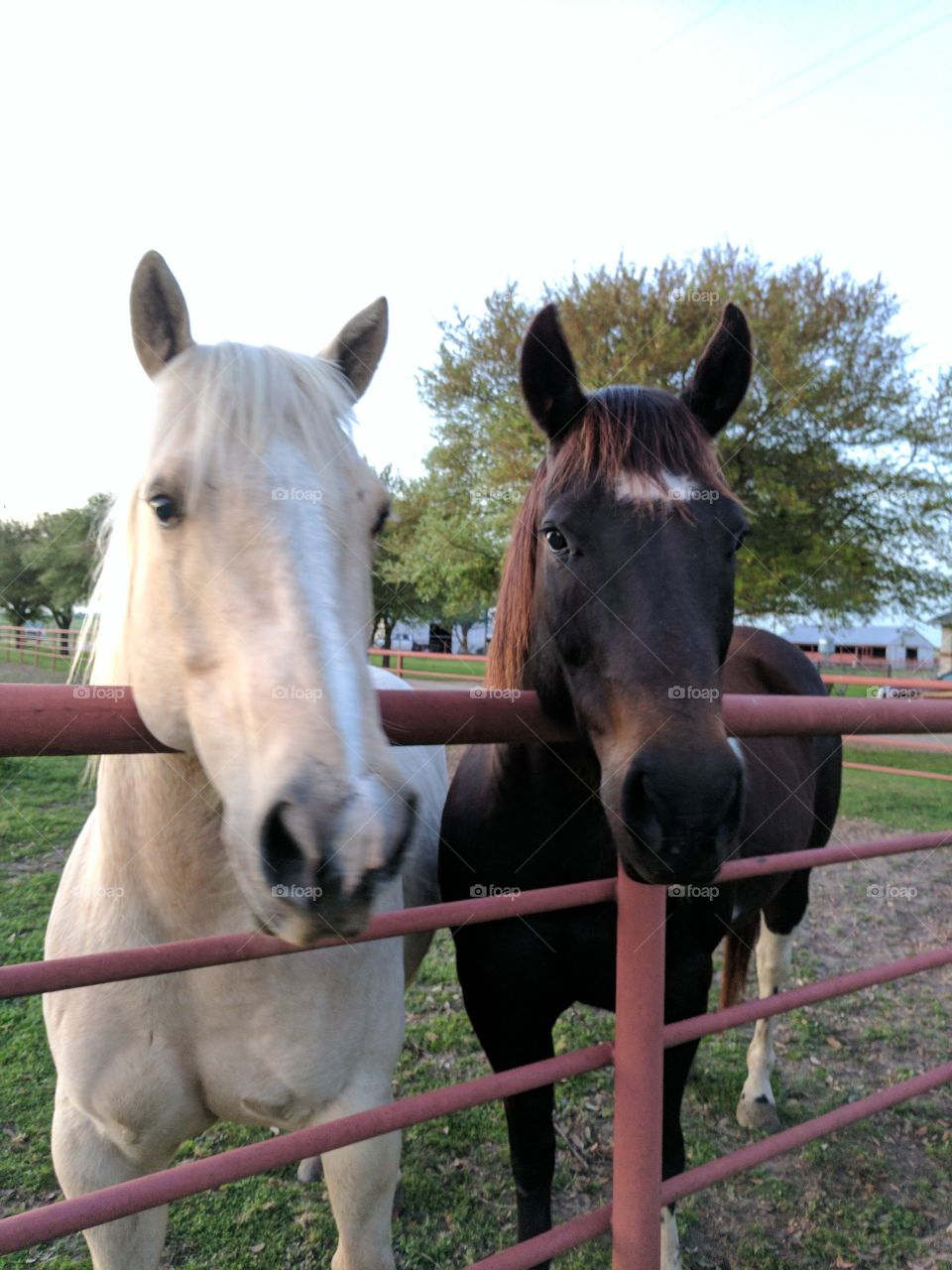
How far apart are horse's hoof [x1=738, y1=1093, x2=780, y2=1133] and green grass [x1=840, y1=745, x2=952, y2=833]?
16.2 feet

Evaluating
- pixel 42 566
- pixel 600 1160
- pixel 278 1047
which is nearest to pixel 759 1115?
pixel 600 1160

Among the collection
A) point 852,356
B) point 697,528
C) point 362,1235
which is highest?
point 852,356

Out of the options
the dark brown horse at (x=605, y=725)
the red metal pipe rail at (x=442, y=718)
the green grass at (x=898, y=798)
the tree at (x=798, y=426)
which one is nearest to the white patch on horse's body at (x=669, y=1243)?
the dark brown horse at (x=605, y=725)

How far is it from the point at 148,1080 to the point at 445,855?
3.26 ft

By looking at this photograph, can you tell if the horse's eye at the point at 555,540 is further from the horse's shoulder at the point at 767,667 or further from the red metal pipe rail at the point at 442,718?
the horse's shoulder at the point at 767,667

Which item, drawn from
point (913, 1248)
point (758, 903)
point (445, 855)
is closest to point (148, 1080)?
point (445, 855)

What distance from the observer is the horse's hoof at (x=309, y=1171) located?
105 inches

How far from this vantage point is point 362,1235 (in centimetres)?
160

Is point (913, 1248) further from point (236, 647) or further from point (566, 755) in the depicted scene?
point (236, 647)

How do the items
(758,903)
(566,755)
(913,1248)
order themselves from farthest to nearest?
(758,903) < (913,1248) < (566,755)

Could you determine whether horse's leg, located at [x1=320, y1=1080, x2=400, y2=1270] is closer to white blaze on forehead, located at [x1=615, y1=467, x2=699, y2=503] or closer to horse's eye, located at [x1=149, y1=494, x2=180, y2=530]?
horse's eye, located at [x1=149, y1=494, x2=180, y2=530]

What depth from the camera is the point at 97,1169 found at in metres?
1.52
